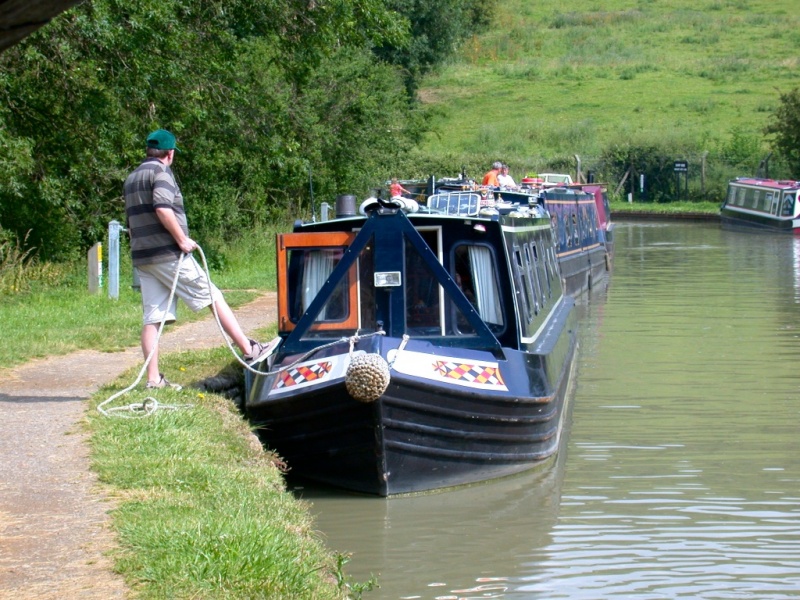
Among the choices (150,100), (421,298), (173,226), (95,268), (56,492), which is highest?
(150,100)

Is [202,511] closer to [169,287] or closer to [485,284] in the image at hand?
[169,287]

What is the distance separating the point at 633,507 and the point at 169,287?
12.1 feet

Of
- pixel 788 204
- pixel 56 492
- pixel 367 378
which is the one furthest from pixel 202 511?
pixel 788 204

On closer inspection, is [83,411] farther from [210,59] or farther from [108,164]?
[210,59]

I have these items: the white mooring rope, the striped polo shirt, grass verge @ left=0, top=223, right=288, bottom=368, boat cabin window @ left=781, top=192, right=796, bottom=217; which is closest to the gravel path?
the white mooring rope

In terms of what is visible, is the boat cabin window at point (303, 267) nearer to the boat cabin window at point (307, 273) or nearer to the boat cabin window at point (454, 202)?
the boat cabin window at point (307, 273)

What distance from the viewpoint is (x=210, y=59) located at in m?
19.1

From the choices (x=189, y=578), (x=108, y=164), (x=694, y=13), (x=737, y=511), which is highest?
(x=694, y=13)

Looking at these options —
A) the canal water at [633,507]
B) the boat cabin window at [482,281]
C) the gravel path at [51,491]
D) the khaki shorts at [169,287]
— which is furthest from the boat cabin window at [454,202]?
the khaki shorts at [169,287]

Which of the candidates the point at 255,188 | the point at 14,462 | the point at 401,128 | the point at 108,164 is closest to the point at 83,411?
the point at 14,462

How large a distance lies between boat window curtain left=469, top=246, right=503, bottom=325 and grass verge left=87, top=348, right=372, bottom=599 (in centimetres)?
225

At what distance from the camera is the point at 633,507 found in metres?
8.61

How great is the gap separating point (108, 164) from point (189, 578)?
13.4m

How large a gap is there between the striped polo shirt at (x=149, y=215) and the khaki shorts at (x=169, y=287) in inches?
3.2
